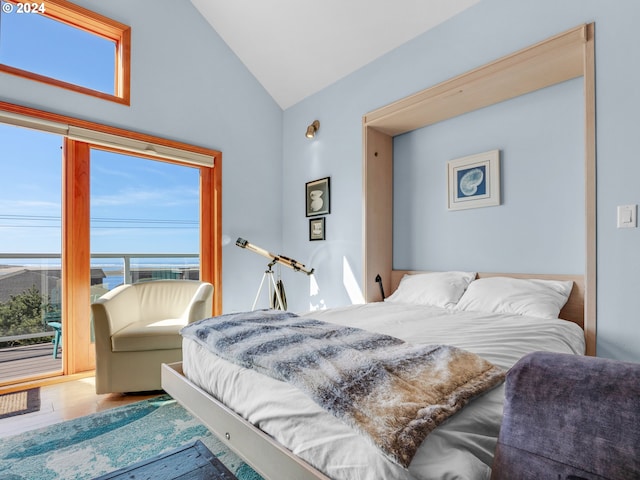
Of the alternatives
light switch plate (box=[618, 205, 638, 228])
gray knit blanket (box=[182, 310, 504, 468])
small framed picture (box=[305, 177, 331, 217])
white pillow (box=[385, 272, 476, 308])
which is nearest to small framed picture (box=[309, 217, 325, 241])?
small framed picture (box=[305, 177, 331, 217])

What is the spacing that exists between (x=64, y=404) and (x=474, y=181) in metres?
3.48

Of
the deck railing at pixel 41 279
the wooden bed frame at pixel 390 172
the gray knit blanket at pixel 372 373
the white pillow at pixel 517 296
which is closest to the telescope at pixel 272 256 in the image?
the wooden bed frame at pixel 390 172

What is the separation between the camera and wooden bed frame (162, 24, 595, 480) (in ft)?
4.10

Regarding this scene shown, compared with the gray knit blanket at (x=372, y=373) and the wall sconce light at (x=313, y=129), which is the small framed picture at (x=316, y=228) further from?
the gray knit blanket at (x=372, y=373)

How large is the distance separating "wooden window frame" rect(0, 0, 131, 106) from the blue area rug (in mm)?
2577

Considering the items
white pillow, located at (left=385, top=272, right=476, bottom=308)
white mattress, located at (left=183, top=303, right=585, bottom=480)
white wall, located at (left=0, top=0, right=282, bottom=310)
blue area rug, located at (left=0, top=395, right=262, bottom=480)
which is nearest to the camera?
white mattress, located at (left=183, top=303, right=585, bottom=480)

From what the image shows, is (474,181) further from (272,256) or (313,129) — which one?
(272,256)

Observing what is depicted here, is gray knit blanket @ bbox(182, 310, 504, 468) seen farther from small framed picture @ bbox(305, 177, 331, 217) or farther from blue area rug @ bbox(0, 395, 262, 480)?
small framed picture @ bbox(305, 177, 331, 217)

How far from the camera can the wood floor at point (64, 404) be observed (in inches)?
85.7

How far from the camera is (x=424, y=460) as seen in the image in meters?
0.84

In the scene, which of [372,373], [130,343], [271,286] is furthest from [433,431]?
[271,286]

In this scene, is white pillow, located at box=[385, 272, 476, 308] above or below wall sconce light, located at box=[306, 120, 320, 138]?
below

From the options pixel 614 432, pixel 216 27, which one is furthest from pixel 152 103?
pixel 614 432

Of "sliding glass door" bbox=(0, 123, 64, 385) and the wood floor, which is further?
"sliding glass door" bbox=(0, 123, 64, 385)
